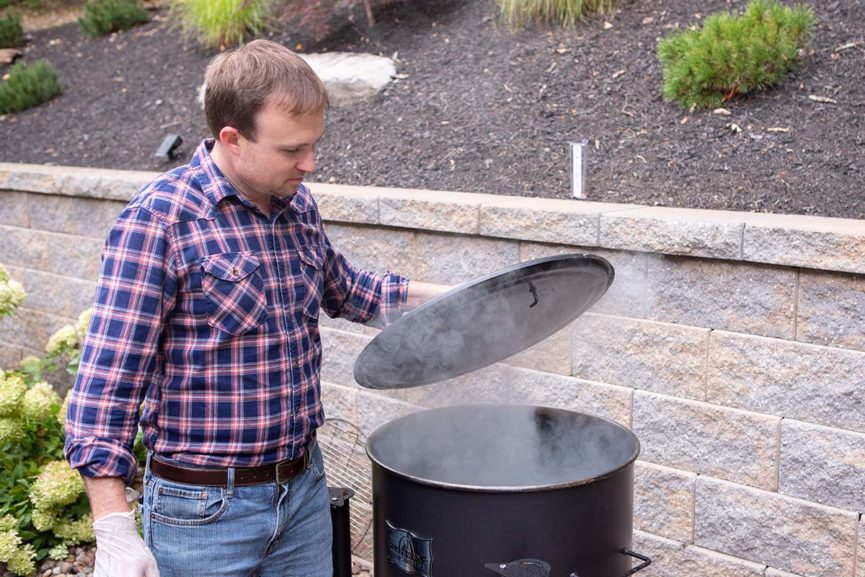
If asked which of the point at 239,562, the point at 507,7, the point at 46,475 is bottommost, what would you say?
the point at 46,475

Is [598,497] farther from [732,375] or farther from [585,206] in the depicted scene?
[585,206]

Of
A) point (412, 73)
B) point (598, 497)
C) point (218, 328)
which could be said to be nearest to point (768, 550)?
point (598, 497)

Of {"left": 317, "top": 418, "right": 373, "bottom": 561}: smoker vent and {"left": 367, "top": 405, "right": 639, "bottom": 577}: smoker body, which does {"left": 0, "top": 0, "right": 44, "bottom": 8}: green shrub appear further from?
{"left": 367, "top": 405, "right": 639, "bottom": 577}: smoker body

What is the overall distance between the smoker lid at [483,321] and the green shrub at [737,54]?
76.3 inches

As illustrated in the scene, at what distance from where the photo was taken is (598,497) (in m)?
→ 2.39

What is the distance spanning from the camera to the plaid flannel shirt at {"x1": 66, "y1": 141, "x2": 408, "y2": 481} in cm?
211

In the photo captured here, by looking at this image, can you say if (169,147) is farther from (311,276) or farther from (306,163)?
(306,163)

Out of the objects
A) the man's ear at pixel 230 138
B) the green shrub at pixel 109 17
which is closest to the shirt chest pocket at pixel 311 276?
the man's ear at pixel 230 138

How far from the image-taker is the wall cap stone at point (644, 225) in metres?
2.99

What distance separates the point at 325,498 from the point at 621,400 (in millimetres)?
1340

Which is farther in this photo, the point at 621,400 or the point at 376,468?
the point at 621,400

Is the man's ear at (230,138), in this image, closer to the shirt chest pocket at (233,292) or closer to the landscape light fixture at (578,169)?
the shirt chest pocket at (233,292)

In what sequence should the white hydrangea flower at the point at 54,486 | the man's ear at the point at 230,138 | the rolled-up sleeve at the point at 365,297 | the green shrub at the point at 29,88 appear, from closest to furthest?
the man's ear at the point at 230,138, the rolled-up sleeve at the point at 365,297, the white hydrangea flower at the point at 54,486, the green shrub at the point at 29,88

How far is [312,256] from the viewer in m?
2.47
